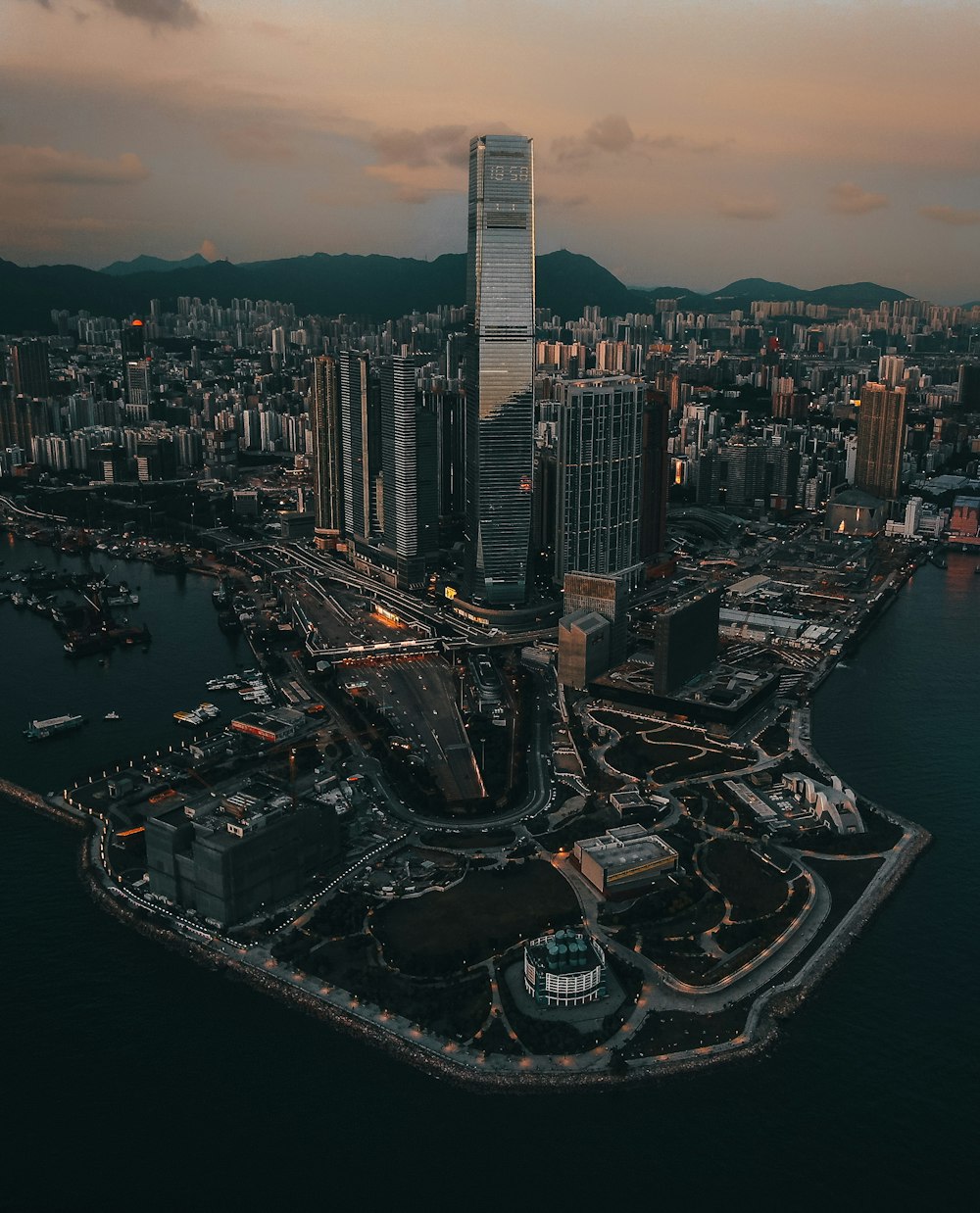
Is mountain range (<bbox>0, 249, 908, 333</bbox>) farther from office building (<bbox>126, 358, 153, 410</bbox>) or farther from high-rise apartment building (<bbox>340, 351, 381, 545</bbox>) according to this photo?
high-rise apartment building (<bbox>340, 351, 381, 545</bbox>)

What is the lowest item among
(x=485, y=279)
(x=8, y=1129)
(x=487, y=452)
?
(x=8, y=1129)

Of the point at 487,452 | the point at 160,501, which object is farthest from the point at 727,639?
the point at 160,501

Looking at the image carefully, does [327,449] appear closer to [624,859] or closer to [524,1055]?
[624,859]

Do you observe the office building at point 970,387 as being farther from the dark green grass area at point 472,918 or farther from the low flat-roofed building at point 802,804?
the dark green grass area at point 472,918

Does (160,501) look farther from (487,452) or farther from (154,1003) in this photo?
(154,1003)

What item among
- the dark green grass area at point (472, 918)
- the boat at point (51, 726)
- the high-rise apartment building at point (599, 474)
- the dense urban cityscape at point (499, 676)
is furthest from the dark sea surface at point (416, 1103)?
the high-rise apartment building at point (599, 474)

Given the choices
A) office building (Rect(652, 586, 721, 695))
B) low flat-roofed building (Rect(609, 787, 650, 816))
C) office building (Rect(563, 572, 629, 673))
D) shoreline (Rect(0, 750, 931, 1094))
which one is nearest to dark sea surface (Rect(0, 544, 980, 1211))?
shoreline (Rect(0, 750, 931, 1094))

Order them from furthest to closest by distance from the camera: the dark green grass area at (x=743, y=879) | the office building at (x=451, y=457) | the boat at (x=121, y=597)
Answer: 1. the office building at (x=451, y=457)
2. the boat at (x=121, y=597)
3. the dark green grass area at (x=743, y=879)
